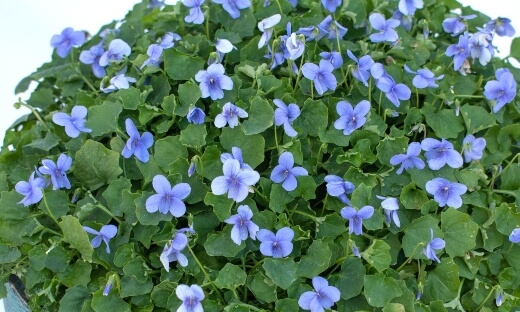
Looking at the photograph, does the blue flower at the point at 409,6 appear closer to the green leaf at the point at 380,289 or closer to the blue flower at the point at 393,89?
the blue flower at the point at 393,89

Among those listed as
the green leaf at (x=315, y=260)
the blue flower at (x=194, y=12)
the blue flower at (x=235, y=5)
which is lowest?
the green leaf at (x=315, y=260)

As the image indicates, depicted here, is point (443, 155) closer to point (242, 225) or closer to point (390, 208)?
point (390, 208)

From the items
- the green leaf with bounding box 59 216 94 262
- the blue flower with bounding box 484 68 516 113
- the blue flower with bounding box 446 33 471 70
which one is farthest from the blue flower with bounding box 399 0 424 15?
the green leaf with bounding box 59 216 94 262

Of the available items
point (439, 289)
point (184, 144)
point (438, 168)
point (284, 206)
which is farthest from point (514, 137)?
point (184, 144)

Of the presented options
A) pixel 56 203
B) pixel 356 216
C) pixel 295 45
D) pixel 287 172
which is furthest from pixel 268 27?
pixel 56 203

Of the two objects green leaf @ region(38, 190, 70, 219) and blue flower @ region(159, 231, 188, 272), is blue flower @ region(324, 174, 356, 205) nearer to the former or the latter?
blue flower @ region(159, 231, 188, 272)

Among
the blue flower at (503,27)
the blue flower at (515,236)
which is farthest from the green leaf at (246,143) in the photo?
the blue flower at (503,27)
